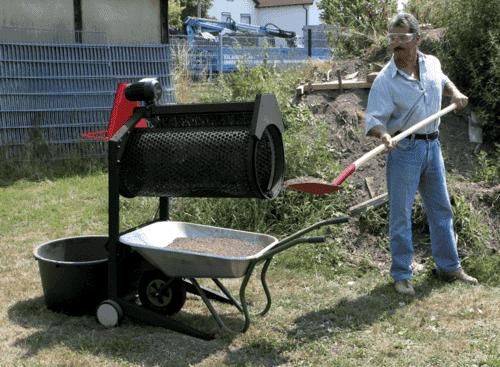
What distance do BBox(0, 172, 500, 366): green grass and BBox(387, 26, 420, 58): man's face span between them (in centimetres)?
171

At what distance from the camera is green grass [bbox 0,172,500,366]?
13.2ft

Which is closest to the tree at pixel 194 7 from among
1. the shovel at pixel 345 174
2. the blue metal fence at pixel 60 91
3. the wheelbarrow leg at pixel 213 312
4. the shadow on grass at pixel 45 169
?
the blue metal fence at pixel 60 91

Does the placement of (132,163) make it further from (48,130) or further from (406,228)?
(48,130)

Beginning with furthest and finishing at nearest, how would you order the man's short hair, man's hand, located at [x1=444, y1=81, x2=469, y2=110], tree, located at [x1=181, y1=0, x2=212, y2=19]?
tree, located at [x1=181, y1=0, x2=212, y2=19] < man's hand, located at [x1=444, y1=81, x2=469, y2=110] < the man's short hair

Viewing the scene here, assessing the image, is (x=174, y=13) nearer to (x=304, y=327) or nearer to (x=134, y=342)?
(x=304, y=327)

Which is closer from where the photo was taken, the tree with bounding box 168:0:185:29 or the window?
the tree with bounding box 168:0:185:29

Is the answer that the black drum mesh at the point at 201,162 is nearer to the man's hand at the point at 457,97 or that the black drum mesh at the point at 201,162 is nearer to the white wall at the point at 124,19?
the man's hand at the point at 457,97

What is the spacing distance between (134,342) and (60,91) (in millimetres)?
6257

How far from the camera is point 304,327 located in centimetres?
451

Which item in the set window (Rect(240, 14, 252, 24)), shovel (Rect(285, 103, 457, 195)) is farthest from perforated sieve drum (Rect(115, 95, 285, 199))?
window (Rect(240, 14, 252, 24))

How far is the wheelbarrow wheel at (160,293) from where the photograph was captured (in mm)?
4520

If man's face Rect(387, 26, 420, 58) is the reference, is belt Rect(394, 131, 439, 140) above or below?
below

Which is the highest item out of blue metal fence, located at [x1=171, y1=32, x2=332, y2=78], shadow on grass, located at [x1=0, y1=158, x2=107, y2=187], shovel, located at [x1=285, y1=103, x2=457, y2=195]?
blue metal fence, located at [x1=171, y1=32, x2=332, y2=78]

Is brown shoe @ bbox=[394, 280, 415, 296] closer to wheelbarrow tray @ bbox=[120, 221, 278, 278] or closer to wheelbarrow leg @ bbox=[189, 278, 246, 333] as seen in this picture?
wheelbarrow tray @ bbox=[120, 221, 278, 278]
